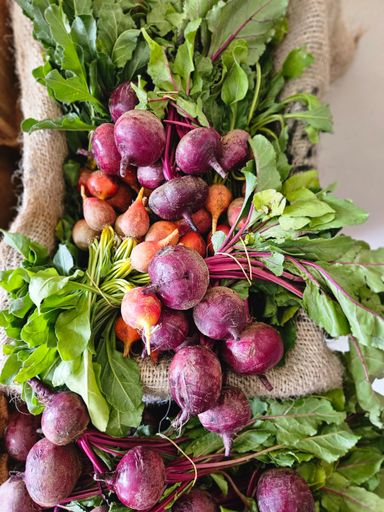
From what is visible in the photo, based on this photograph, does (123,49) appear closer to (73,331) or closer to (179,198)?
(179,198)

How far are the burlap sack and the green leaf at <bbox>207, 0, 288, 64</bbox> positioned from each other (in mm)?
137

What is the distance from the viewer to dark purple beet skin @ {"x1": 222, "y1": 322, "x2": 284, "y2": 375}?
0.82 m

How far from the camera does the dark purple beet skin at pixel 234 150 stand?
96 centimetres

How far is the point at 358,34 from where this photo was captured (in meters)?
1.59

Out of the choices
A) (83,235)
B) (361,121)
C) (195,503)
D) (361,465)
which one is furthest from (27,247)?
(361,121)

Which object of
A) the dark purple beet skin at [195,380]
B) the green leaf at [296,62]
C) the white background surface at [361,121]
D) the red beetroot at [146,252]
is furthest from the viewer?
the white background surface at [361,121]

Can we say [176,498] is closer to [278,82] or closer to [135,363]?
[135,363]

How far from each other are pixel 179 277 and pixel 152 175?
293 mm

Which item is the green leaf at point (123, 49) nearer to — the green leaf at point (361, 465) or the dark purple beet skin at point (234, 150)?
the dark purple beet skin at point (234, 150)

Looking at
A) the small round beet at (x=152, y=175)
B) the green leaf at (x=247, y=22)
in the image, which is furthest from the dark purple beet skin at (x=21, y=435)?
the green leaf at (x=247, y=22)

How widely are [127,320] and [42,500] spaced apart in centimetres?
36

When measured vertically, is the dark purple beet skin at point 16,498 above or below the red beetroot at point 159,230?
below

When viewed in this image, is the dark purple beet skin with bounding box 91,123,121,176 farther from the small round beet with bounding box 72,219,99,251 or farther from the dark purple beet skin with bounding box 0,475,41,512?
the dark purple beet skin with bounding box 0,475,41,512

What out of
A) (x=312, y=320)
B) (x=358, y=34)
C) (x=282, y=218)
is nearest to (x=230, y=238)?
(x=282, y=218)
